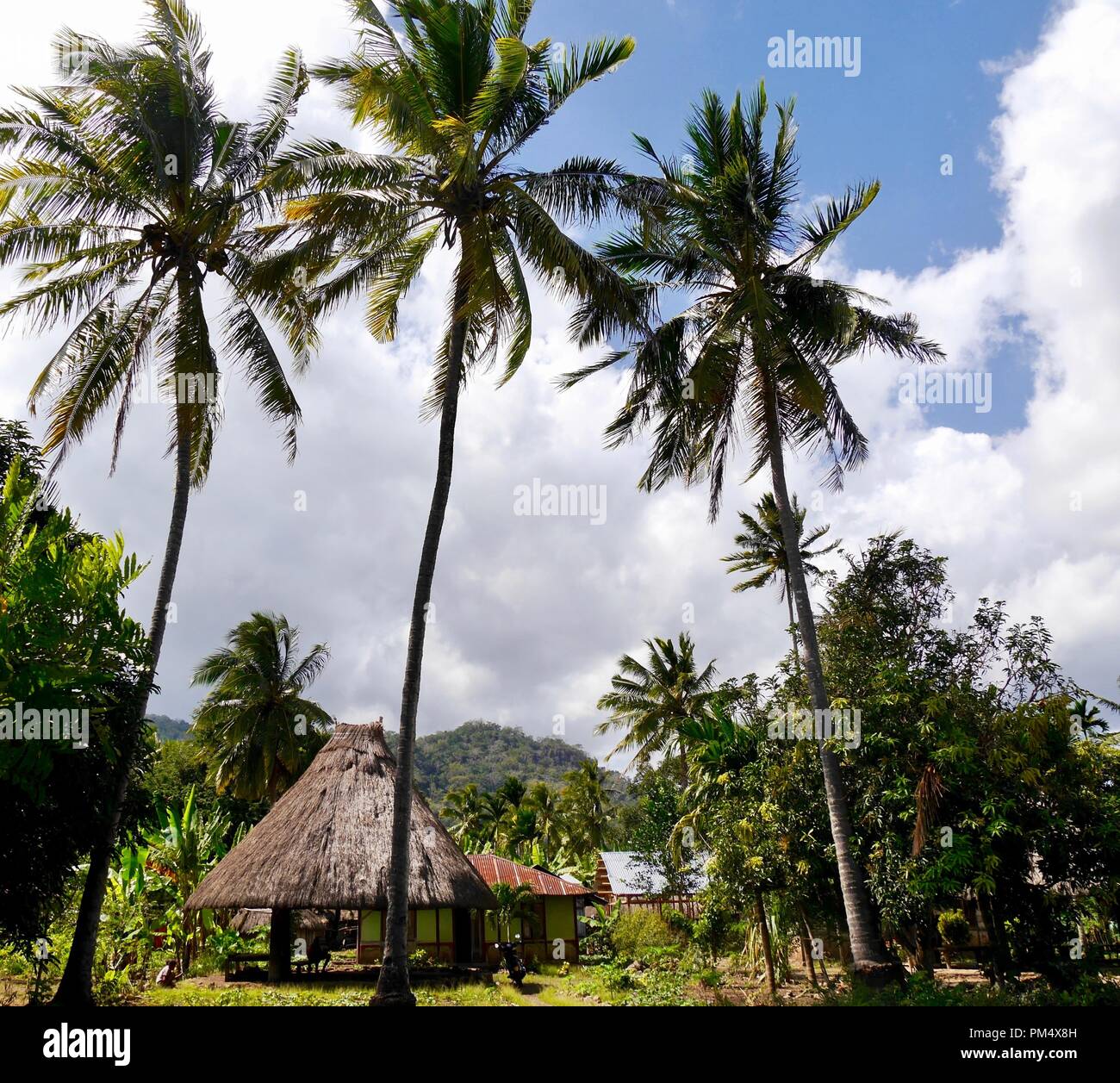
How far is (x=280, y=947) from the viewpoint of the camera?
56.4 ft

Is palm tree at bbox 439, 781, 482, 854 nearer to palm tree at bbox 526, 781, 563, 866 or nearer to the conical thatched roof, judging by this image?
palm tree at bbox 526, 781, 563, 866

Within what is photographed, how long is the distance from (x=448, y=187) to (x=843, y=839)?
11387mm

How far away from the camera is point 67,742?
898cm

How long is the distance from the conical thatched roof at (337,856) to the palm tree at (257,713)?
29.0 ft

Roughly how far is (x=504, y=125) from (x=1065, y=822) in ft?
42.2

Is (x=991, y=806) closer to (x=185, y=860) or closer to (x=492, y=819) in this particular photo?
(x=185, y=860)

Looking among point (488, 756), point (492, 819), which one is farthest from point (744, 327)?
point (488, 756)

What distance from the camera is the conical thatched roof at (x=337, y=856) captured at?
1606 centimetres

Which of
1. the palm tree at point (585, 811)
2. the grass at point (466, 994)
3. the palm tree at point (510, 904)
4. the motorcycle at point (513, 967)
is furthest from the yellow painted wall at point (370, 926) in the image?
the palm tree at point (585, 811)

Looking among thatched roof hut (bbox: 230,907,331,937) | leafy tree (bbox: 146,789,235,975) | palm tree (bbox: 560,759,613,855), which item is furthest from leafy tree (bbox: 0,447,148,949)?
palm tree (bbox: 560,759,613,855)

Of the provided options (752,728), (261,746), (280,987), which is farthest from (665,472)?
(261,746)

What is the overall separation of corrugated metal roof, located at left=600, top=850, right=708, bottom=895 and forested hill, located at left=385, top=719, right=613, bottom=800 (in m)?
70.6
